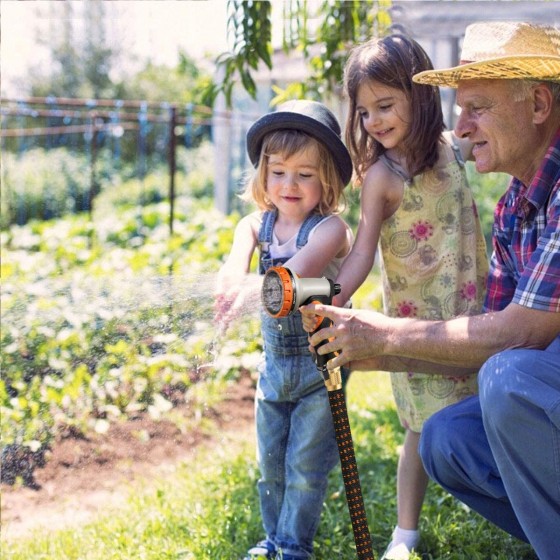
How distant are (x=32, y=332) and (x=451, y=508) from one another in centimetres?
240

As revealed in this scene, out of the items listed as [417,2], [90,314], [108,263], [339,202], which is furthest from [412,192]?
[108,263]

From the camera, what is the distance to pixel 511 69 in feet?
7.36

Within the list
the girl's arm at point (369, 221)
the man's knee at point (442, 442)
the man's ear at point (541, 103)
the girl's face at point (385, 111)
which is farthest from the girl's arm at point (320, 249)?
the man's ear at point (541, 103)

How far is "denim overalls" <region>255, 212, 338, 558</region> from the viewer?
2596 mm

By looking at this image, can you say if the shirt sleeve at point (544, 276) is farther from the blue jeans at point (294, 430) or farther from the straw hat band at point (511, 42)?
the blue jeans at point (294, 430)

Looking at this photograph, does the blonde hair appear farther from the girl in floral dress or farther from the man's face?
the man's face

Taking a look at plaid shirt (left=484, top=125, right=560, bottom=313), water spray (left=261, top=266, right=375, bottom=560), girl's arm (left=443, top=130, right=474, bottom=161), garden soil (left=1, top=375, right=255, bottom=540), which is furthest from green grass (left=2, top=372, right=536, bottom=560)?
girl's arm (left=443, top=130, right=474, bottom=161)

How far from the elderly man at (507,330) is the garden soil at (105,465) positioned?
4.83 ft

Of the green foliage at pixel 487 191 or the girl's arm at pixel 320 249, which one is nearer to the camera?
the girl's arm at pixel 320 249

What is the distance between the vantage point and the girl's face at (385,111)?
2582mm

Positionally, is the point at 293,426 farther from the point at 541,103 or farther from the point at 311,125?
the point at 541,103

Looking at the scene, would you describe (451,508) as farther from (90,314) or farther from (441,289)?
(90,314)

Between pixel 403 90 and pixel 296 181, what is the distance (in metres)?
0.41

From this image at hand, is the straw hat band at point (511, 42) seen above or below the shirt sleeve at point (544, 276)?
above
